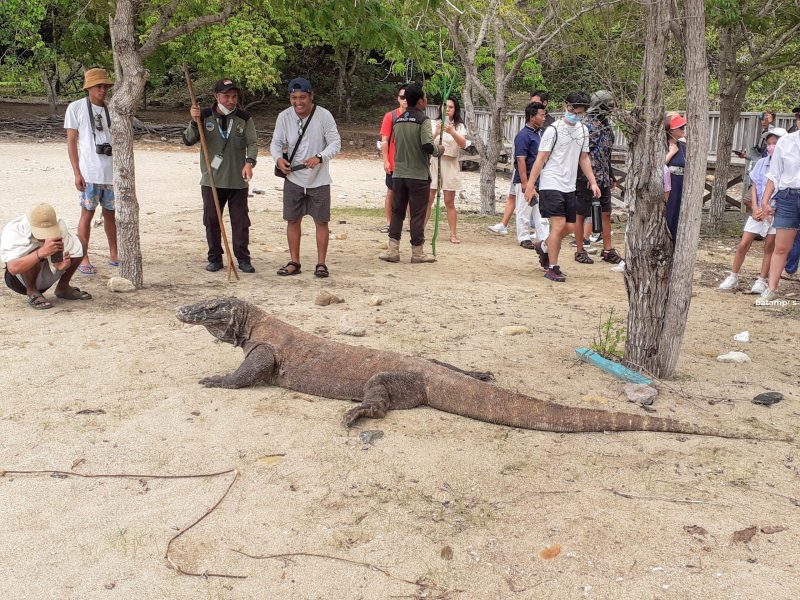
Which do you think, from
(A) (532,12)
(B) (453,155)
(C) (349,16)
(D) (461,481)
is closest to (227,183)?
(C) (349,16)

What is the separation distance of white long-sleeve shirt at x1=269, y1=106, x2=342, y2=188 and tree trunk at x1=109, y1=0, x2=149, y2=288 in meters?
1.45

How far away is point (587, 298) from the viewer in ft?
26.7

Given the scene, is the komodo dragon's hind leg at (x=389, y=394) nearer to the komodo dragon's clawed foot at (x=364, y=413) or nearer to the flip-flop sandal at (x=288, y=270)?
the komodo dragon's clawed foot at (x=364, y=413)

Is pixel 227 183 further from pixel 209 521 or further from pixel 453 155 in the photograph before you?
pixel 209 521

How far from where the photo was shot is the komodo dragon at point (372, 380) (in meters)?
4.52

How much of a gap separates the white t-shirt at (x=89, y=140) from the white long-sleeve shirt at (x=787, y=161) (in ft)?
21.2

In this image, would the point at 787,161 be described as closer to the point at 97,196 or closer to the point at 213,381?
the point at 213,381

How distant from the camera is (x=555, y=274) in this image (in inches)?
352

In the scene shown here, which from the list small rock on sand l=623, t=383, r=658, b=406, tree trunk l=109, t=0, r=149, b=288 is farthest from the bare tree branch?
small rock on sand l=623, t=383, r=658, b=406

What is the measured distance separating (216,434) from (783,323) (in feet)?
17.6

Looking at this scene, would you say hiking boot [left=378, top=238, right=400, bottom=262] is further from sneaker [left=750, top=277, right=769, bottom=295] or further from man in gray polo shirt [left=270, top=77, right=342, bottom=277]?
sneaker [left=750, top=277, right=769, bottom=295]

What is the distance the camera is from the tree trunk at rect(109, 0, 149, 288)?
24.3 feet

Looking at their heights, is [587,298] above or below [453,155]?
below

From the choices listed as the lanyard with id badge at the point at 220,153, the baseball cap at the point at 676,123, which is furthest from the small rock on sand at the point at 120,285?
the baseball cap at the point at 676,123
